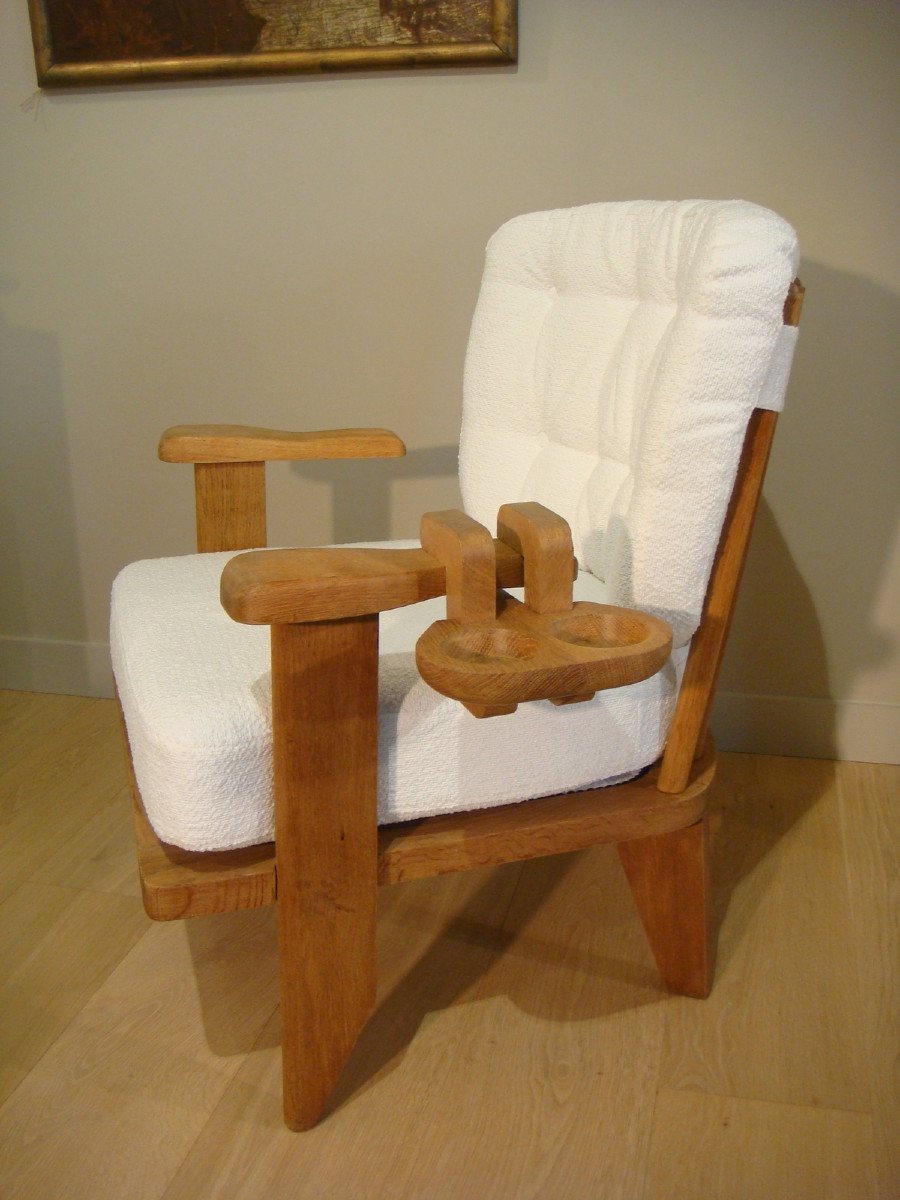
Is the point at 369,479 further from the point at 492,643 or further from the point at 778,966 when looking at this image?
the point at 492,643

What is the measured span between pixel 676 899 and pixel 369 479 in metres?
0.88

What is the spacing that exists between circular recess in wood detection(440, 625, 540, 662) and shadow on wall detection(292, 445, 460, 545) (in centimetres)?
101

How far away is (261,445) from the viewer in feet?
3.91

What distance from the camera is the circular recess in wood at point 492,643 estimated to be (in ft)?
2.11

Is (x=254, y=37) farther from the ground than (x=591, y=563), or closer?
farther from the ground

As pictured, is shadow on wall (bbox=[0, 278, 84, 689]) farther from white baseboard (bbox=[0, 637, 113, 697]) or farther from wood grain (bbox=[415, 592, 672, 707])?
wood grain (bbox=[415, 592, 672, 707])

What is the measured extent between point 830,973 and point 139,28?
159 centimetres

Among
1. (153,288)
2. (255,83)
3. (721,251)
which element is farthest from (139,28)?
(721,251)

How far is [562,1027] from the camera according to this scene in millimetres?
1086

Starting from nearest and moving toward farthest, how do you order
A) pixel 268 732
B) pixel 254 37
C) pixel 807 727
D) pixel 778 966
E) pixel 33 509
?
pixel 268 732 < pixel 778 966 < pixel 254 37 < pixel 807 727 < pixel 33 509

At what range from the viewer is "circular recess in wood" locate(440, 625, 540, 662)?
64cm

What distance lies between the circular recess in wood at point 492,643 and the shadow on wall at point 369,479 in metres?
1.01

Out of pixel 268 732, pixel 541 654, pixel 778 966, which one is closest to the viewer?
pixel 541 654

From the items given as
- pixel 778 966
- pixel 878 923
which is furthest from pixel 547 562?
pixel 878 923
